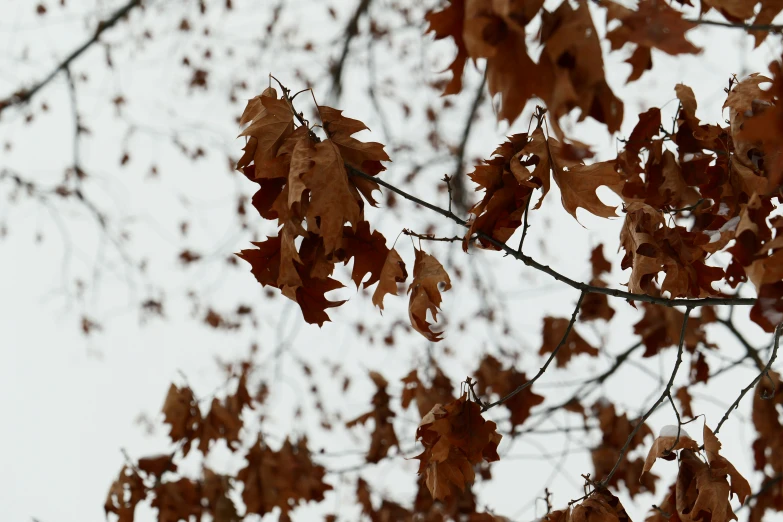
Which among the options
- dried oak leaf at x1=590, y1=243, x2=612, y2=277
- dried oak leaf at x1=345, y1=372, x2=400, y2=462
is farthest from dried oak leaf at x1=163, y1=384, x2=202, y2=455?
dried oak leaf at x1=590, y1=243, x2=612, y2=277

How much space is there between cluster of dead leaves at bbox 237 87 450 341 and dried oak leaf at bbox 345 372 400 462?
1624mm

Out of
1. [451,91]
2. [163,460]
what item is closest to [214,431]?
[163,460]

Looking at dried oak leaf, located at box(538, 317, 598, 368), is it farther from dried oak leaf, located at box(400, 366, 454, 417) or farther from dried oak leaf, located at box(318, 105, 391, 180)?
dried oak leaf, located at box(318, 105, 391, 180)

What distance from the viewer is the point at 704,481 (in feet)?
4.15

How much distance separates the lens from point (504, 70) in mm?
772

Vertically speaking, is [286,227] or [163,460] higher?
[163,460]

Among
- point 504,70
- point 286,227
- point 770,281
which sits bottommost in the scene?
point 770,281

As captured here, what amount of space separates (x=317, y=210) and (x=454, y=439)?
620mm

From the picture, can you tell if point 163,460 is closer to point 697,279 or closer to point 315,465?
point 315,465

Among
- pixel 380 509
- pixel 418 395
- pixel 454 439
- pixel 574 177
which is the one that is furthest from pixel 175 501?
pixel 574 177

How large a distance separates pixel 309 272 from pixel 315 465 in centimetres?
214

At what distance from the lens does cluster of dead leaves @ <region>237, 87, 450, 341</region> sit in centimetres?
113

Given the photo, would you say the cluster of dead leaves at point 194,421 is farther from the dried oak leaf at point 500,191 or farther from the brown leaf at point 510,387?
the dried oak leaf at point 500,191

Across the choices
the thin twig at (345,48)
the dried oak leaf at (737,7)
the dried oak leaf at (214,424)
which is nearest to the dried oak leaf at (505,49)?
the dried oak leaf at (737,7)
